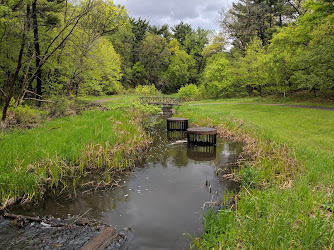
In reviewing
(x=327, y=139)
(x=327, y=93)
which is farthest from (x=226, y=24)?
(x=327, y=139)

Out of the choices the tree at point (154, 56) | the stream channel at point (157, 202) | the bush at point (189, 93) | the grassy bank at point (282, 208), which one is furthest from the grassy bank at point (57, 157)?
the tree at point (154, 56)

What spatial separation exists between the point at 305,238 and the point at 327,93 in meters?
29.9

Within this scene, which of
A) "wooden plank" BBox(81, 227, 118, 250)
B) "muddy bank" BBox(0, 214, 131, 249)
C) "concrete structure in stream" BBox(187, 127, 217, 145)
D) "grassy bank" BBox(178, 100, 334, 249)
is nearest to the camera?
"grassy bank" BBox(178, 100, 334, 249)

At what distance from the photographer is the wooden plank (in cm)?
448

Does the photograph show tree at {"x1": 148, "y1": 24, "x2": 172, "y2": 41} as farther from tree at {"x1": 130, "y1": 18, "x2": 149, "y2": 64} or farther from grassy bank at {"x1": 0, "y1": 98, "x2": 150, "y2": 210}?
grassy bank at {"x1": 0, "y1": 98, "x2": 150, "y2": 210}

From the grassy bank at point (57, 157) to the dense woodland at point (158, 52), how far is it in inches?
123

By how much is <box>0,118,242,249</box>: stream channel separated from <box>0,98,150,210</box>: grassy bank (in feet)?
2.10

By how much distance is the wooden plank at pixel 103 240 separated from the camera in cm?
448

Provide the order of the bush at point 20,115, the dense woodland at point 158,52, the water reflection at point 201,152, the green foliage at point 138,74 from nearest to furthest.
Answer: the water reflection at point 201,152
the bush at point 20,115
the dense woodland at point 158,52
the green foliage at point 138,74

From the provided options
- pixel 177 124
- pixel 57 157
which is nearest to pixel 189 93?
pixel 177 124

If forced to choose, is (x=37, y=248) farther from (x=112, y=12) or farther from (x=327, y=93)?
(x=327, y=93)

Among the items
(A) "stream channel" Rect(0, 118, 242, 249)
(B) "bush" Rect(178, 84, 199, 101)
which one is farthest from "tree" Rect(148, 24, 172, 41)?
(A) "stream channel" Rect(0, 118, 242, 249)

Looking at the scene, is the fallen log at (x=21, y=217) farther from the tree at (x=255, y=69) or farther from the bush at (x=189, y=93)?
the bush at (x=189, y=93)

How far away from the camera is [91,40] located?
19.7 m
